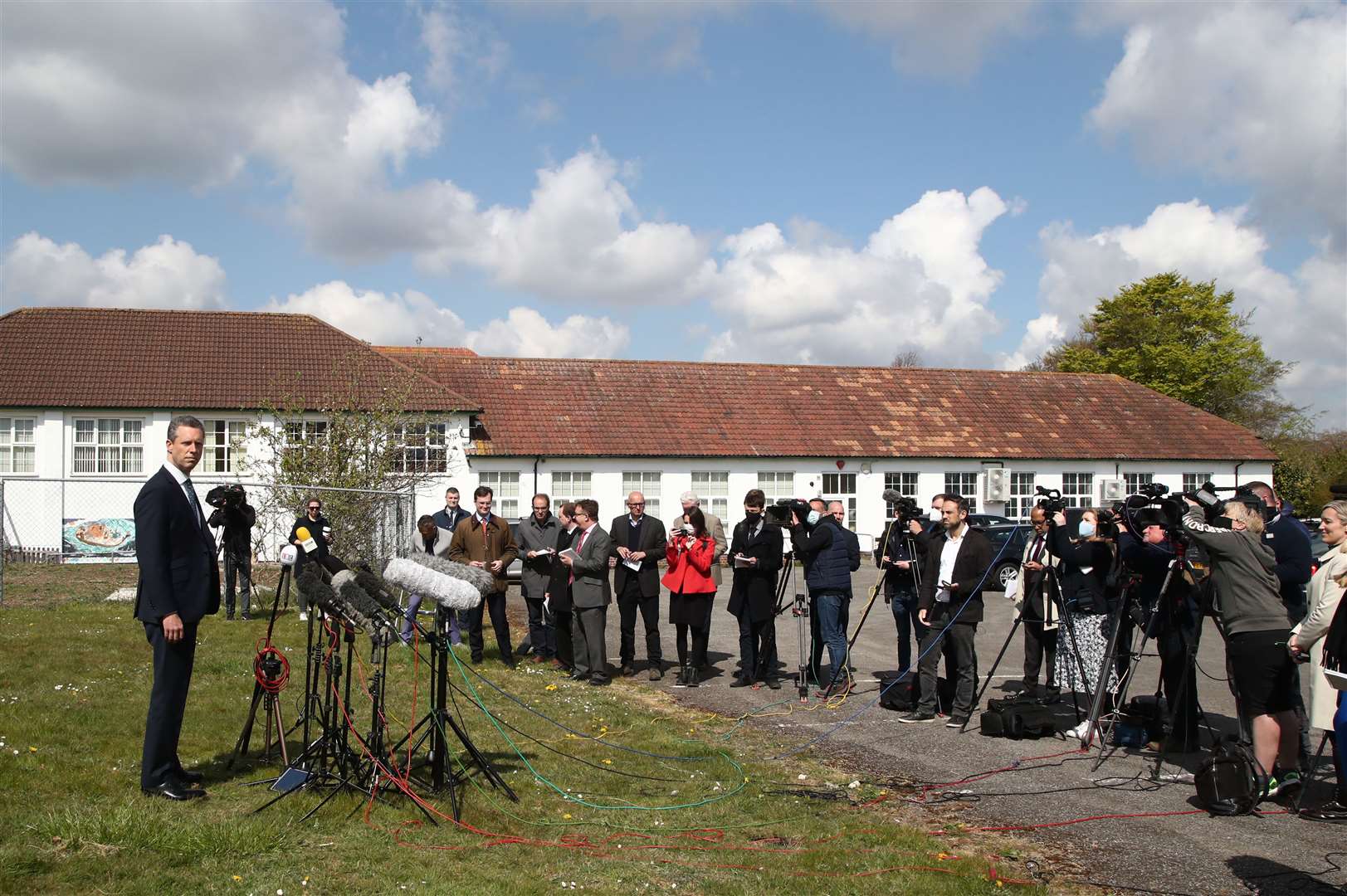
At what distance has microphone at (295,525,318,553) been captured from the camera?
5984 millimetres

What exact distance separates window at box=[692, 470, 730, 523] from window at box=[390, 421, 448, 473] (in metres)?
7.68

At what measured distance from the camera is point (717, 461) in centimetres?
3322

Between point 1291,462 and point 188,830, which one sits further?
point 1291,462

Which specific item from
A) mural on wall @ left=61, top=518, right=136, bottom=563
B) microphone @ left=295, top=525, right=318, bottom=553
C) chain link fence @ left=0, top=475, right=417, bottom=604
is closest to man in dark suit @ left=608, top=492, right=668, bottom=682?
chain link fence @ left=0, top=475, right=417, bottom=604

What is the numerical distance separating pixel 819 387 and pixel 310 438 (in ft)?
63.2

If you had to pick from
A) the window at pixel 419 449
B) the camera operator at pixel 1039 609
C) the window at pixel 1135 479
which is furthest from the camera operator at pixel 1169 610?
the window at pixel 1135 479

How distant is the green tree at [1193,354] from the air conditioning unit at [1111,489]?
62.8 feet

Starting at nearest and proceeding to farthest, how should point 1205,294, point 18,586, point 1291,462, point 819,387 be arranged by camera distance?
point 18,586, point 819,387, point 1291,462, point 1205,294

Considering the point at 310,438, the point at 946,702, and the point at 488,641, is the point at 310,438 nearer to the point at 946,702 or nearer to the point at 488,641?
the point at 488,641

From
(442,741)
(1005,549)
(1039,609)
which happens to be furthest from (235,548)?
(1039,609)

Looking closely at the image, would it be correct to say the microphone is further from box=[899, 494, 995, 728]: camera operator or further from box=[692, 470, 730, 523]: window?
box=[692, 470, 730, 523]: window

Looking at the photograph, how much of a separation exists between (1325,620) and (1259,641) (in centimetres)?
53

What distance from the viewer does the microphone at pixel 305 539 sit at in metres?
5.98

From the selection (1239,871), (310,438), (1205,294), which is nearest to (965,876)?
(1239,871)
